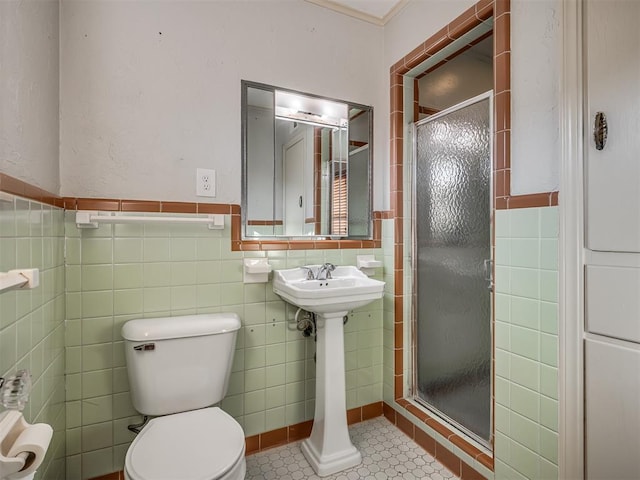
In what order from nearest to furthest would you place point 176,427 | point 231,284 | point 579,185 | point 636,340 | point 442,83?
point 636,340, point 579,185, point 176,427, point 231,284, point 442,83

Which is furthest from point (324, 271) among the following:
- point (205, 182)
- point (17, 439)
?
point (17, 439)

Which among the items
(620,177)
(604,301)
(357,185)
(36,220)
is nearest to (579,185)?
(620,177)

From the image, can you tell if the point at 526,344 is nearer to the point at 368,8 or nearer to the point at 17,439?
the point at 17,439

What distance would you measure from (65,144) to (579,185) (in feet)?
6.36

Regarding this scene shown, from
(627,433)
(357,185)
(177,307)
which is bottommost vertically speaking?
(627,433)

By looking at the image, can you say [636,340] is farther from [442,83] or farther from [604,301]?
[442,83]

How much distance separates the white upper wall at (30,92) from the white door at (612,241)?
5.51 feet

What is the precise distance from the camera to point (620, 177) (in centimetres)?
99

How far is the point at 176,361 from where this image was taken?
1.41 metres

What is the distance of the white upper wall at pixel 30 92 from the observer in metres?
0.92

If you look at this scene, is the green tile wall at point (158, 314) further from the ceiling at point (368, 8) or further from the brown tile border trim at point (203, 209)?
the ceiling at point (368, 8)

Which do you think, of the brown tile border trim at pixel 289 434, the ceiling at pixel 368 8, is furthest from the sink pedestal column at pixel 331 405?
the ceiling at pixel 368 8

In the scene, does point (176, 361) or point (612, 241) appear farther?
point (176, 361)

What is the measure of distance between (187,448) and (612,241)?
1506 millimetres
